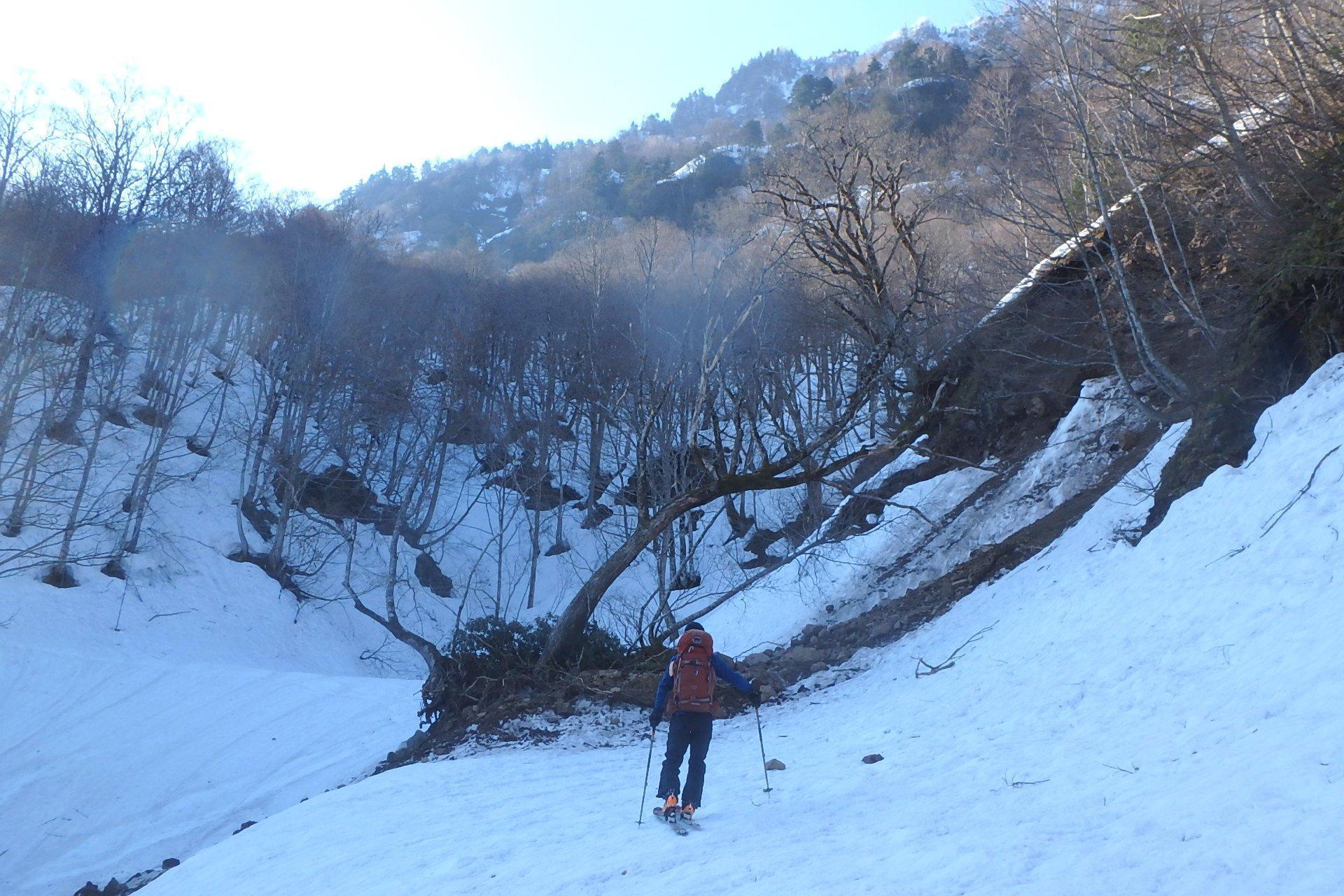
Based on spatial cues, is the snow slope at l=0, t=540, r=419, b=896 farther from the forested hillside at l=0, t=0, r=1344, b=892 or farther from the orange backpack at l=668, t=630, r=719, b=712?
the orange backpack at l=668, t=630, r=719, b=712

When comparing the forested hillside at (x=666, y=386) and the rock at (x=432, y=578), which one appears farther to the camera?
the rock at (x=432, y=578)

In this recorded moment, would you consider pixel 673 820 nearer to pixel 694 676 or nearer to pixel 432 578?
pixel 694 676

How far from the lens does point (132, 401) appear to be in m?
31.1

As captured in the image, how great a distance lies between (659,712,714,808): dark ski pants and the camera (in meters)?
6.89

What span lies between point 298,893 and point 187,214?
3179cm

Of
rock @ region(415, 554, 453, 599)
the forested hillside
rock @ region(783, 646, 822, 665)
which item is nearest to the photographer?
the forested hillside

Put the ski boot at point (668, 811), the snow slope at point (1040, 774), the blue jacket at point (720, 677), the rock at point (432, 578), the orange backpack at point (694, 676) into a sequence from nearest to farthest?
the snow slope at point (1040, 774) < the ski boot at point (668, 811) < the orange backpack at point (694, 676) < the blue jacket at point (720, 677) < the rock at point (432, 578)

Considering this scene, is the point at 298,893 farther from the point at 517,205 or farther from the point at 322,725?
the point at 517,205

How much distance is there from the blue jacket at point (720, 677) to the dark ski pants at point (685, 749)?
0.54 ft

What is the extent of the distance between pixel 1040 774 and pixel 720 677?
242 cm

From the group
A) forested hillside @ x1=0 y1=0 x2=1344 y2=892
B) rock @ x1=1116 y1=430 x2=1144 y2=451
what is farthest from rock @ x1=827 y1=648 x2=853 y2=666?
rock @ x1=1116 y1=430 x2=1144 y2=451

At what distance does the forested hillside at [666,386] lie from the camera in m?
12.9

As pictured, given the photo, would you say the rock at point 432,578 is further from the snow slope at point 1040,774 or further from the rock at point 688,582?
the snow slope at point 1040,774

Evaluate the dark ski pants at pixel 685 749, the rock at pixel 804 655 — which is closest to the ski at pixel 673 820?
the dark ski pants at pixel 685 749
